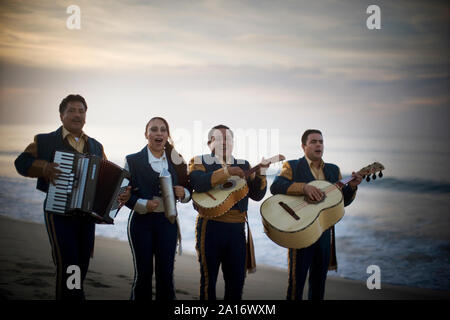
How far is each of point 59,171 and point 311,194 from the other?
6.51 ft

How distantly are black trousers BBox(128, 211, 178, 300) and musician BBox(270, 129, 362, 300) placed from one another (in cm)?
101

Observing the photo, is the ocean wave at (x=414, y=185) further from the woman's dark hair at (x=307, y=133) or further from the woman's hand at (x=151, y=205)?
the woman's hand at (x=151, y=205)

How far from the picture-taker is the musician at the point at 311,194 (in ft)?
12.1

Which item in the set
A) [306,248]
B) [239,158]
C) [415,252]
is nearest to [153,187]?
[239,158]

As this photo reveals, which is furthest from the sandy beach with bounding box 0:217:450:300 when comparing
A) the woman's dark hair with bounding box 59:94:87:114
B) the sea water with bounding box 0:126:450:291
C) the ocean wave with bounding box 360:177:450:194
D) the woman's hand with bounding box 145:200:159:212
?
the ocean wave with bounding box 360:177:450:194

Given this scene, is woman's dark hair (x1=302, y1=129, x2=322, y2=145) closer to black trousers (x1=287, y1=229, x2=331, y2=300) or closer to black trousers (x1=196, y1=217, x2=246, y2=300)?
black trousers (x1=287, y1=229, x2=331, y2=300)

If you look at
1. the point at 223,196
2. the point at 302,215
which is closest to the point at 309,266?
the point at 302,215

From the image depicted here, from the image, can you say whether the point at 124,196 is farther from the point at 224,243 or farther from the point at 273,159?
the point at 273,159

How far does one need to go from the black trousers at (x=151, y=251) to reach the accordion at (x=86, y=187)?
0.91 feet

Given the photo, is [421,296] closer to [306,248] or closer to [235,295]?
[306,248]

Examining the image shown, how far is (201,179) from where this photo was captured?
367cm

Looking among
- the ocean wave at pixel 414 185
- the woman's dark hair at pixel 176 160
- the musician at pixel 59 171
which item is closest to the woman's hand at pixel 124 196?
the musician at pixel 59 171

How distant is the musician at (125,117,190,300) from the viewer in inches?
135

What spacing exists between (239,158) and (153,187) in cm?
82
